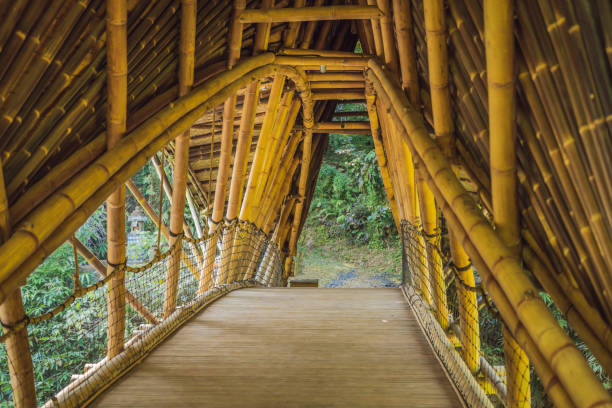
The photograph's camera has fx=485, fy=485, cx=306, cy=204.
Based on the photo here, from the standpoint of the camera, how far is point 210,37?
3215mm

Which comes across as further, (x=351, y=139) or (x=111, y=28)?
(x=351, y=139)

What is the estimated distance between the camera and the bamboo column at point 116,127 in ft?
6.89

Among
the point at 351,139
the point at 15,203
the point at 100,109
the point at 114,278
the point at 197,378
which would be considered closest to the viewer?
the point at 15,203

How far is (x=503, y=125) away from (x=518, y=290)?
21.9 inches

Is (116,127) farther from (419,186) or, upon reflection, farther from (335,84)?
(335,84)

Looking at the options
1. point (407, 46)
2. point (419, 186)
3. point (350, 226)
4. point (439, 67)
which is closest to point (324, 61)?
point (407, 46)

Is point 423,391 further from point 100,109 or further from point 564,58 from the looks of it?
point 100,109

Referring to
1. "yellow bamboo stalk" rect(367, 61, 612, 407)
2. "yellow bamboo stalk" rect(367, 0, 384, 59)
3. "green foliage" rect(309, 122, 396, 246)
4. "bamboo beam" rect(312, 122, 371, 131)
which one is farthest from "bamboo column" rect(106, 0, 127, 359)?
"green foliage" rect(309, 122, 396, 246)

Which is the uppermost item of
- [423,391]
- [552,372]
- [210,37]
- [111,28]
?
[210,37]

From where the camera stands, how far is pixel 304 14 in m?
3.56

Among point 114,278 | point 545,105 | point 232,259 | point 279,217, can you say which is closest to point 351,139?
point 279,217

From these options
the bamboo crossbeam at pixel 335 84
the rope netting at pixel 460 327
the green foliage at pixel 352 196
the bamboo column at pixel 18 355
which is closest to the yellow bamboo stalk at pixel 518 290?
the rope netting at pixel 460 327

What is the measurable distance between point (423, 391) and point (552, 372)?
0.62 metres

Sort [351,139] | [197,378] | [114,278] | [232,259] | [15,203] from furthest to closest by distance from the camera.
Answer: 1. [351,139]
2. [232,259]
3. [114,278]
4. [197,378]
5. [15,203]
